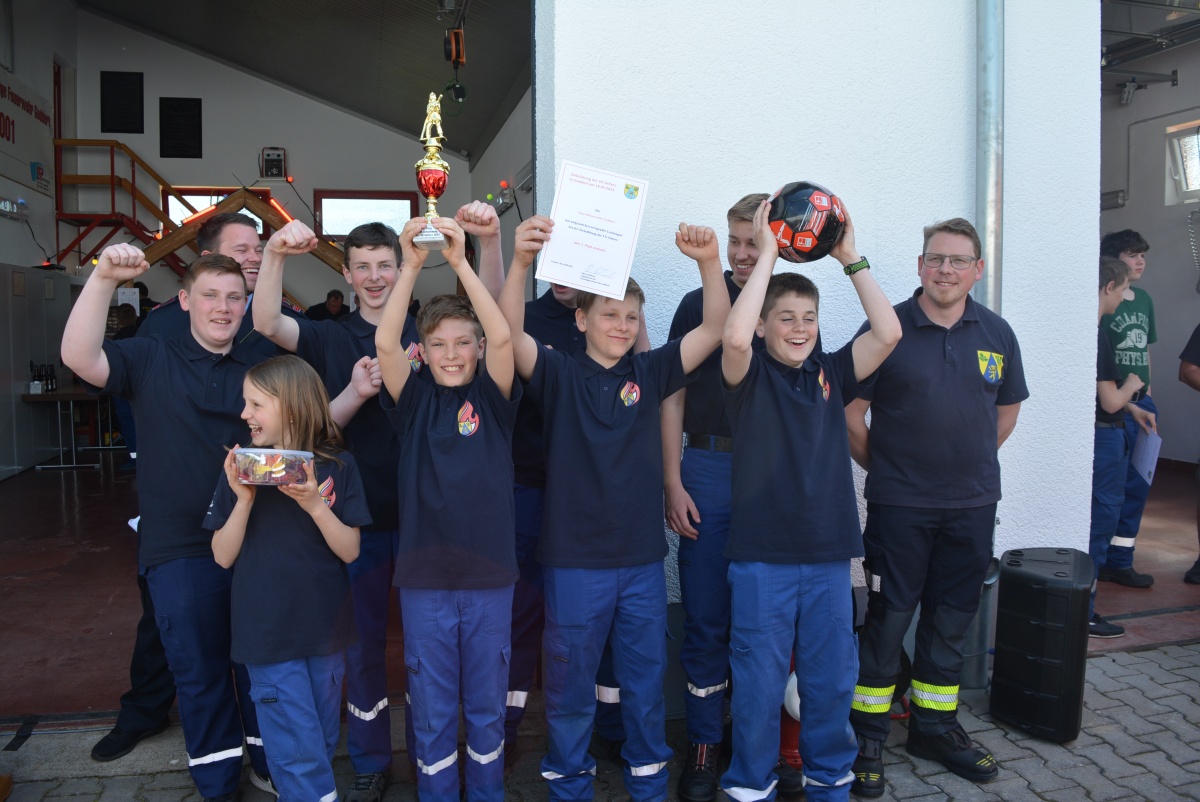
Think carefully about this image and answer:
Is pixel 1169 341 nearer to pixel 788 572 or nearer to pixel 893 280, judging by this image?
pixel 893 280

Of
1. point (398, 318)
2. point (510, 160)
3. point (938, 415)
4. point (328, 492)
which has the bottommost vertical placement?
point (328, 492)

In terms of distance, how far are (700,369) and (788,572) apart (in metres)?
0.76

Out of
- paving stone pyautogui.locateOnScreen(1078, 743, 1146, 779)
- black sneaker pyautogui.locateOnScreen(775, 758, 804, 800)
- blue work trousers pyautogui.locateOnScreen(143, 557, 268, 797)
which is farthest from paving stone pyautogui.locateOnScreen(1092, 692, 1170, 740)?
blue work trousers pyautogui.locateOnScreen(143, 557, 268, 797)

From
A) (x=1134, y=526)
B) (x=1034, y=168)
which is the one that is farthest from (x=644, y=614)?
(x=1134, y=526)

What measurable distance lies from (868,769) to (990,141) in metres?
2.67

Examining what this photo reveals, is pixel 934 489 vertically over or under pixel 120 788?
over

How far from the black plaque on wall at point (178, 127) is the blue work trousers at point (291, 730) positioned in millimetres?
14325

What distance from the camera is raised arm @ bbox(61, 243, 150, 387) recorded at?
2525 mm

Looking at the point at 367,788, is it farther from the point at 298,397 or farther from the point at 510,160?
the point at 510,160

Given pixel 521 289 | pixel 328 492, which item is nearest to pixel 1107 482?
pixel 521 289

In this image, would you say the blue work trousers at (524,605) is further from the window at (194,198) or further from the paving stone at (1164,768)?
the window at (194,198)

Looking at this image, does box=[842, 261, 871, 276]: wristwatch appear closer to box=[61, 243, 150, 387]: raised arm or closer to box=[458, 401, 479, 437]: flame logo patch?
box=[458, 401, 479, 437]: flame logo patch

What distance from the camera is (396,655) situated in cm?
425

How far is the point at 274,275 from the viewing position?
2861 millimetres
